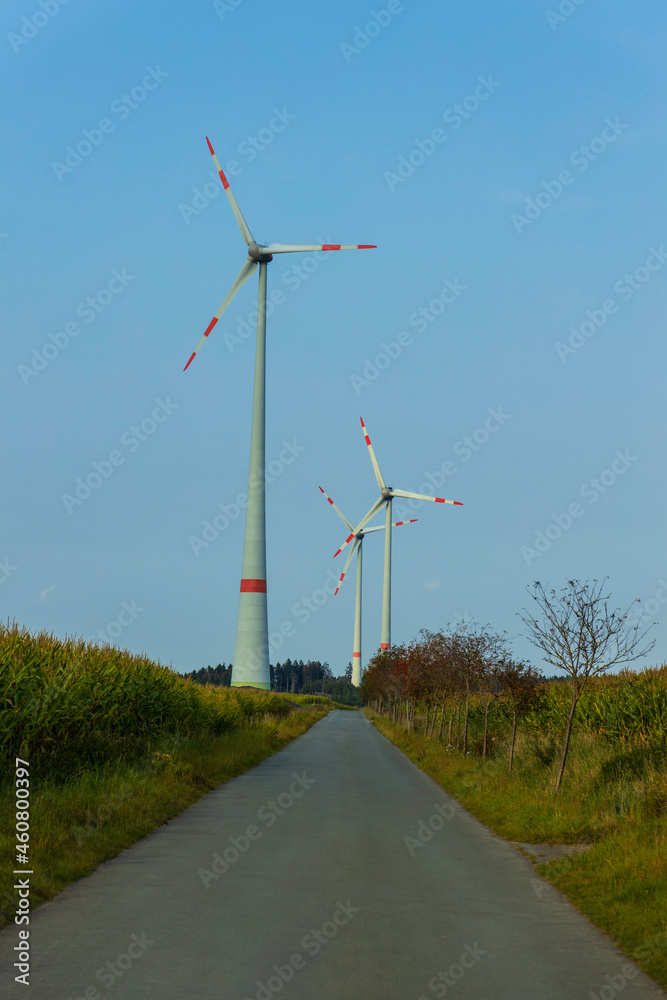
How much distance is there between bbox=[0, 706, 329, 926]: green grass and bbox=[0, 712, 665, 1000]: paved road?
1.11ft

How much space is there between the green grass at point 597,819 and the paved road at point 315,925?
38 cm

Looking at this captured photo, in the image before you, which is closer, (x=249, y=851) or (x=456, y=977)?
(x=456, y=977)

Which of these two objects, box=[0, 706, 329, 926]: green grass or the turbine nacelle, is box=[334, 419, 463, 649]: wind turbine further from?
box=[0, 706, 329, 926]: green grass

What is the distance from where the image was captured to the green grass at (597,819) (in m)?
9.53

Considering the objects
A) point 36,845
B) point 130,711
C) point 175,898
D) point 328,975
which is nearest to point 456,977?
point 328,975

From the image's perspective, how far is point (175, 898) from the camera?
975cm

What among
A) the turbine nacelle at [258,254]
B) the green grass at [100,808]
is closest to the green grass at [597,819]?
the green grass at [100,808]

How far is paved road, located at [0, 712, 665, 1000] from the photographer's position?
7031 millimetres

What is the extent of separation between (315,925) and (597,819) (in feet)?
25.2

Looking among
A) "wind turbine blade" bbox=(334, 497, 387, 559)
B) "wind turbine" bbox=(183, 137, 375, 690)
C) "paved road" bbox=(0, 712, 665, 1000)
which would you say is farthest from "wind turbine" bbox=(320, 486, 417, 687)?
"paved road" bbox=(0, 712, 665, 1000)

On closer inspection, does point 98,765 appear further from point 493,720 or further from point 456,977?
point 493,720

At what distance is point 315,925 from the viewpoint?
877 cm

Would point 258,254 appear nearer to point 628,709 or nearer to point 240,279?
point 240,279

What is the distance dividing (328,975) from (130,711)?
60.7ft
